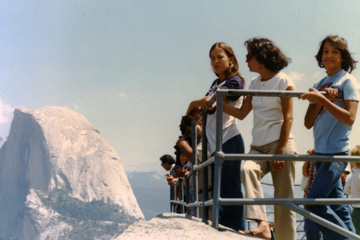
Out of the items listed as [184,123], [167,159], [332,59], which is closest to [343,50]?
[332,59]

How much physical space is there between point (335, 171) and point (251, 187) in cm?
60

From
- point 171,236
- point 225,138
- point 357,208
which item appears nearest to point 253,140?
point 225,138

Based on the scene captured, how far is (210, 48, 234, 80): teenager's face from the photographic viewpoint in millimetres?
4223

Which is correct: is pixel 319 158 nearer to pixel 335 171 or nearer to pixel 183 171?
pixel 335 171

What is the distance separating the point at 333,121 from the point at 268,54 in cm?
77

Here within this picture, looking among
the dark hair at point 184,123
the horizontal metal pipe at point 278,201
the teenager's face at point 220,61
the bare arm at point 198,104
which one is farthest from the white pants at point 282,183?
the dark hair at point 184,123

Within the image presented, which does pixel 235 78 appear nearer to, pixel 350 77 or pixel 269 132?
pixel 269 132

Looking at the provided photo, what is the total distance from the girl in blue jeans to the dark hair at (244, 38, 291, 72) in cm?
32

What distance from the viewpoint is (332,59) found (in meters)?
3.81

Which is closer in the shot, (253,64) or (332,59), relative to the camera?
(332,59)

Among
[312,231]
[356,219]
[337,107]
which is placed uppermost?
[337,107]

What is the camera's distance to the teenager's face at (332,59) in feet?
12.5

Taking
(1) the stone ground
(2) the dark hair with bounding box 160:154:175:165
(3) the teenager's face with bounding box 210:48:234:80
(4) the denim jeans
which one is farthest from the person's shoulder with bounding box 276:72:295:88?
(2) the dark hair with bounding box 160:154:175:165

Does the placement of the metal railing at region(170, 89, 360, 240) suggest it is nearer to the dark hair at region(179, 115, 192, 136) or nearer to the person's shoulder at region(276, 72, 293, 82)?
the person's shoulder at region(276, 72, 293, 82)
